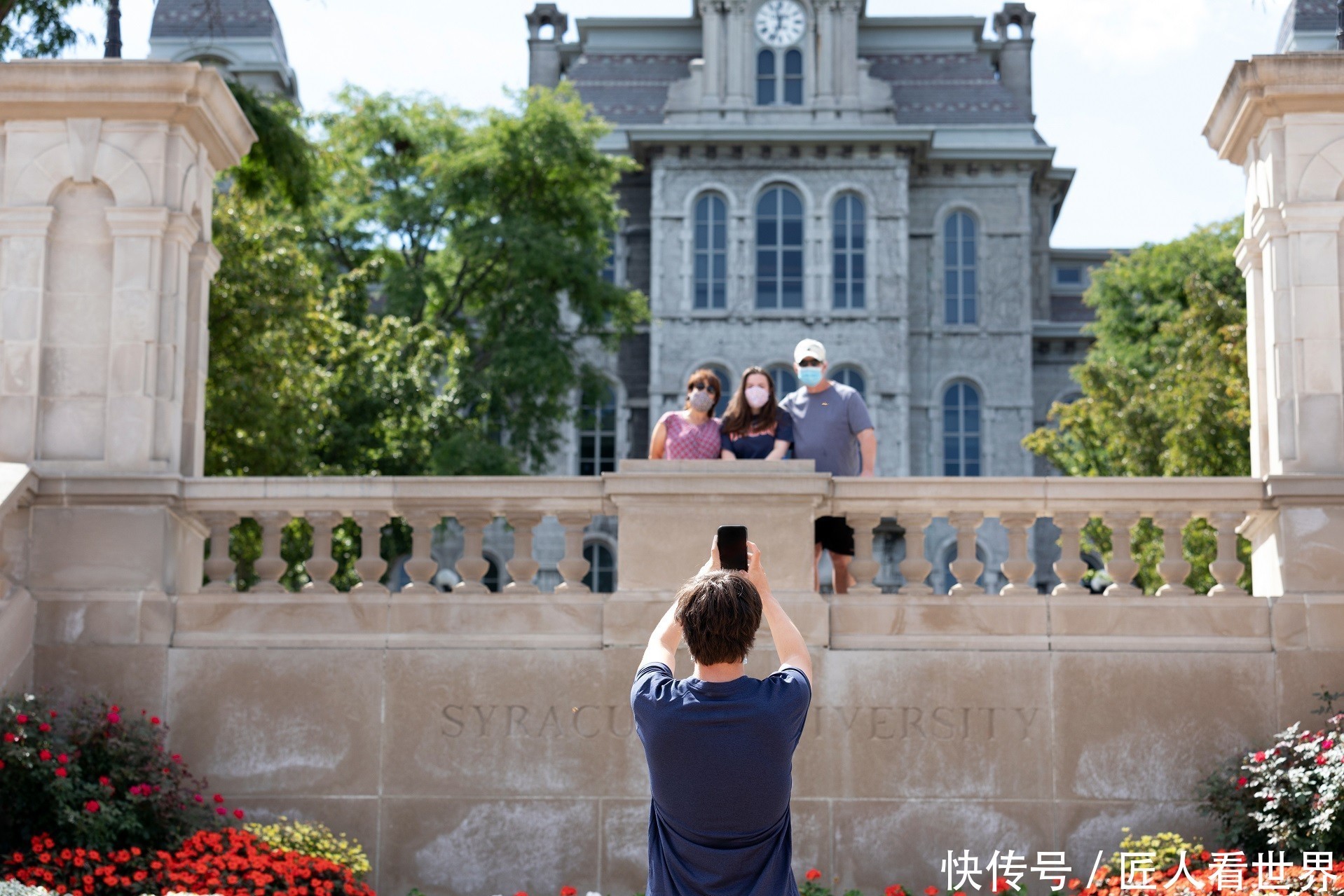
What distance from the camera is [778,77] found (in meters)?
48.3

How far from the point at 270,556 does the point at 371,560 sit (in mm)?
594

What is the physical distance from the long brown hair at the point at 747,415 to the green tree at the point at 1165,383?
7.18 meters

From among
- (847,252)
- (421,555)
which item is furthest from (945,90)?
(421,555)

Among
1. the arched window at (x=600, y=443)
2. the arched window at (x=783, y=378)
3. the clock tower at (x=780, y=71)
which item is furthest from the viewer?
the clock tower at (x=780, y=71)

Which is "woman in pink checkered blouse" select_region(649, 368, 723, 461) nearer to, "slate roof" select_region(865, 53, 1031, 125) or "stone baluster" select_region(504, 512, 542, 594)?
"stone baluster" select_region(504, 512, 542, 594)

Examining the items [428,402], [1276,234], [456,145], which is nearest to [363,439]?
[428,402]

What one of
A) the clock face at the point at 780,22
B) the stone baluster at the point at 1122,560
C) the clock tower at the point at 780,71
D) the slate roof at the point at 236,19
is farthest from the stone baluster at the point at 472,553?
the clock face at the point at 780,22

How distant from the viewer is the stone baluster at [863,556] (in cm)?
976

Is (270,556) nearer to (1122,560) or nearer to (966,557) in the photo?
(966,557)

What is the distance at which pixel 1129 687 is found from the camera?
31.2 feet

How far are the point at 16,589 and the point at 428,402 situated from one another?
22376mm

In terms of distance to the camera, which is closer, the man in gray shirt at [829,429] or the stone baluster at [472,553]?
the stone baluster at [472,553]

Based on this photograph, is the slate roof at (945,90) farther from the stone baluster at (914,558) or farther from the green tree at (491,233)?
the stone baluster at (914,558)

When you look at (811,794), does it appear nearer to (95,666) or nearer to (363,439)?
(95,666)
